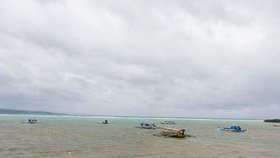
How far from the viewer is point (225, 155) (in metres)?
41.9

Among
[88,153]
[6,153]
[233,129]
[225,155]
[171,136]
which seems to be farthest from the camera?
[233,129]

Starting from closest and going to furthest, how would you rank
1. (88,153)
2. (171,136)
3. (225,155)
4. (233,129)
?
(88,153), (225,155), (171,136), (233,129)

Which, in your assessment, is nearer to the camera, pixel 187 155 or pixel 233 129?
pixel 187 155

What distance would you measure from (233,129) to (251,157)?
6072cm

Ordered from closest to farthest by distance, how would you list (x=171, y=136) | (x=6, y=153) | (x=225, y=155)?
(x=6, y=153) < (x=225, y=155) < (x=171, y=136)

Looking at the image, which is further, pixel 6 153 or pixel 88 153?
pixel 88 153

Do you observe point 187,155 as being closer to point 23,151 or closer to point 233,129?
point 23,151

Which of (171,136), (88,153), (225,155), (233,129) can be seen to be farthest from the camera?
(233,129)

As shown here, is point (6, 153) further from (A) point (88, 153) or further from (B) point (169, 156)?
(B) point (169, 156)

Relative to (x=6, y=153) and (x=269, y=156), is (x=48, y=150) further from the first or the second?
(x=269, y=156)

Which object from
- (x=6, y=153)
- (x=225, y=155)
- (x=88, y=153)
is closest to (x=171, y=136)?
(x=225, y=155)

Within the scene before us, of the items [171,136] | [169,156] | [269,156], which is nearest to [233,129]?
[171,136]

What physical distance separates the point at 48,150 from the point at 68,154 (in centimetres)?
419

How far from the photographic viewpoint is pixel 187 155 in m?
40.6
